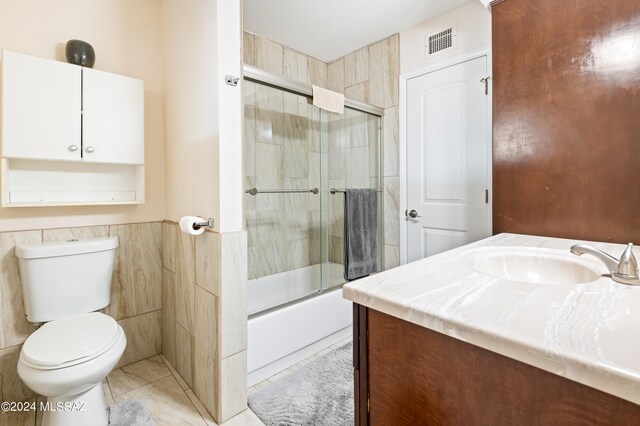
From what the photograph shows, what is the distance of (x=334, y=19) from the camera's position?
2.29m

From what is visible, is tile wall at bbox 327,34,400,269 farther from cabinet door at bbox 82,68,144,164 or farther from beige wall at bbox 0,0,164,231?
cabinet door at bbox 82,68,144,164

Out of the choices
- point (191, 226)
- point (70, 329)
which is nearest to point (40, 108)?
point (191, 226)

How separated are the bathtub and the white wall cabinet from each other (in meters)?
1.02

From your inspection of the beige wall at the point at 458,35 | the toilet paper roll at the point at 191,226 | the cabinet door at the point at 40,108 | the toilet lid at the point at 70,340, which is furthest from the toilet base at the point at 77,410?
the beige wall at the point at 458,35

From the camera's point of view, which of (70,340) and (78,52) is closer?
(70,340)

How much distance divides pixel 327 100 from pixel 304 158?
1.56ft

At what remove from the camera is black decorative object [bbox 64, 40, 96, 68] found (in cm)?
156

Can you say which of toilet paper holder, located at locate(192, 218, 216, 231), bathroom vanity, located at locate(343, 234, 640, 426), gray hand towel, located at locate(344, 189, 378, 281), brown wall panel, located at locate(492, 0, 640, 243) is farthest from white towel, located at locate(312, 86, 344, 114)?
bathroom vanity, located at locate(343, 234, 640, 426)

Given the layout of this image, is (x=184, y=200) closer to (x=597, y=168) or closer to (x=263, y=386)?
(x=263, y=386)

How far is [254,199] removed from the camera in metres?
2.24

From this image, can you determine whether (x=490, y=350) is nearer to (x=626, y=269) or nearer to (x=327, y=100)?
(x=626, y=269)

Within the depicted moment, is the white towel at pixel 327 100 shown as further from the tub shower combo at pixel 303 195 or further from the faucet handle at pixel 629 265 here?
the faucet handle at pixel 629 265

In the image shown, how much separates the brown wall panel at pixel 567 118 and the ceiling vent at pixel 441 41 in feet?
2.27

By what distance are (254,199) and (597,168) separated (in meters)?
1.91
